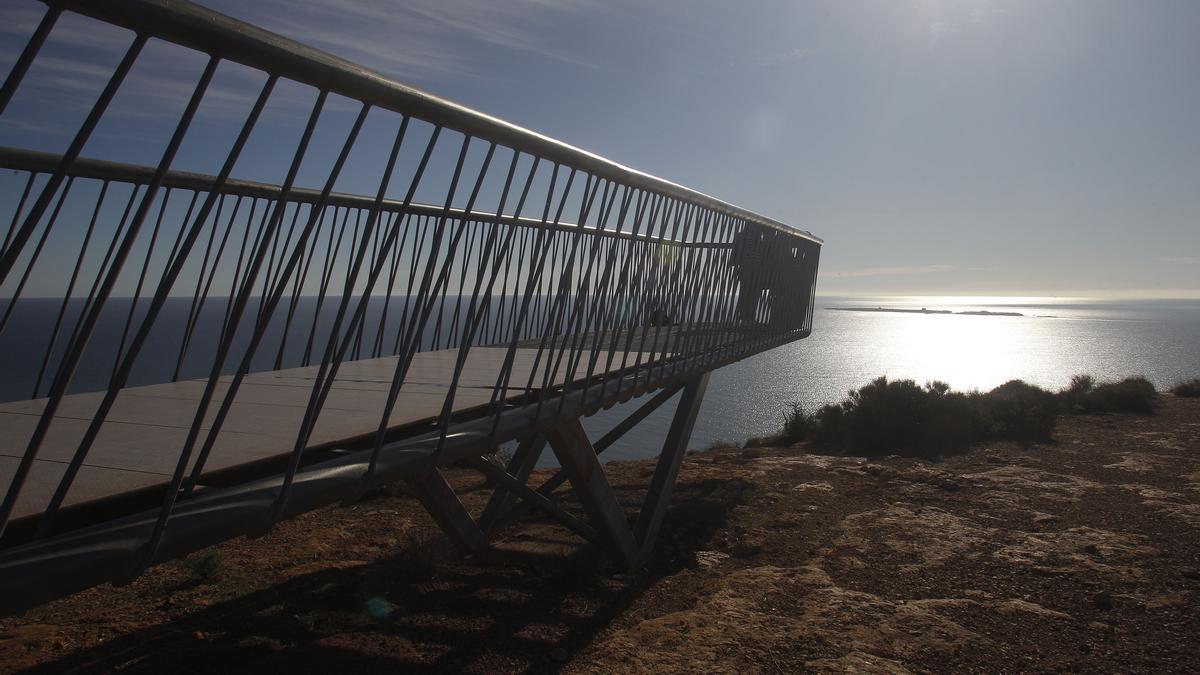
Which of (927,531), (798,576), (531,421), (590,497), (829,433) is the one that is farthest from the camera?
(829,433)

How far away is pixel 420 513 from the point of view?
6238 millimetres

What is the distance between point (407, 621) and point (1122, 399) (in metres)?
13.2

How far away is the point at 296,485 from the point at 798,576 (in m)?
3.67

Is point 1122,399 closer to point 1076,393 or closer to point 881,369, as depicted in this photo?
point 1076,393

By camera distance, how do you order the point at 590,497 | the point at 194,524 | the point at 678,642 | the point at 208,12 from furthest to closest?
the point at 590,497, the point at 678,642, the point at 194,524, the point at 208,12

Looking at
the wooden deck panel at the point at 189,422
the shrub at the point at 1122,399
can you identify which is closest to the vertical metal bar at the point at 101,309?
the wooden deck panel at the point at 189,422

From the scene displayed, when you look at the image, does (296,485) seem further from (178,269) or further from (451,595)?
(451,595)

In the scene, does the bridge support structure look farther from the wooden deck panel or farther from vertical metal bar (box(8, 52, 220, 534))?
vertical metal bar (box(8, 52, 220, 534))

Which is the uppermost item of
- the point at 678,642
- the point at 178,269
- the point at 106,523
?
the point at 178,269

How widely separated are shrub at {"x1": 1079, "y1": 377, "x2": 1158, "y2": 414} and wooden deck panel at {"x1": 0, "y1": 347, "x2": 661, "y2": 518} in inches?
471

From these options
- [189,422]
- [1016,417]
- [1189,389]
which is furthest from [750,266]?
[1189,389]

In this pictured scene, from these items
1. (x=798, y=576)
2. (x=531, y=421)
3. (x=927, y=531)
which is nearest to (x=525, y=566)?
(x=798, y=576)

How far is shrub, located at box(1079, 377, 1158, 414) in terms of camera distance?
12.1 metres

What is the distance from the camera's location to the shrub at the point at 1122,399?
1209cm
